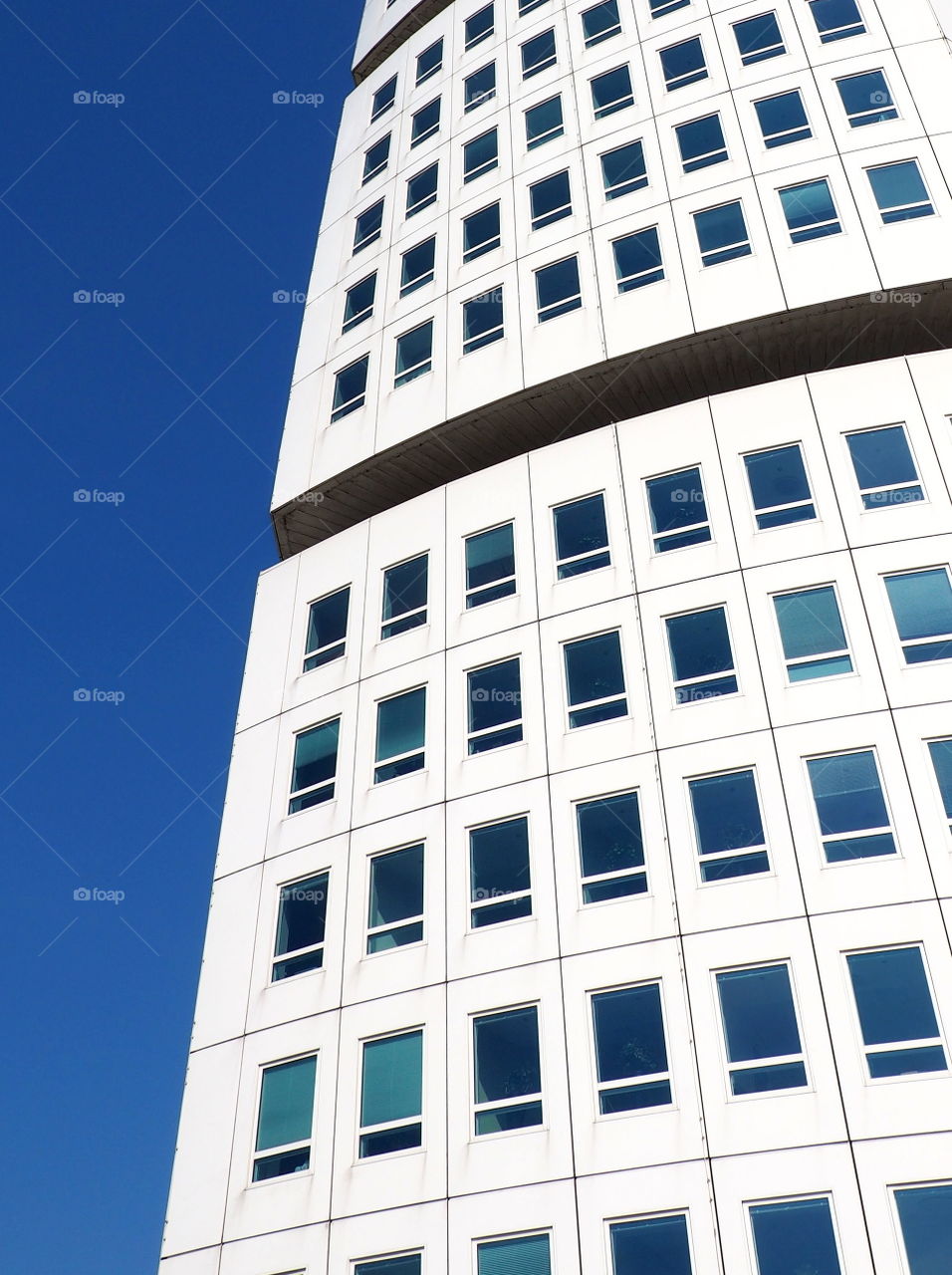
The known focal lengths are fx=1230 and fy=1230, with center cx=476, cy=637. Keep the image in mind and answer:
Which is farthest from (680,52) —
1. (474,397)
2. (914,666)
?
(914,666)

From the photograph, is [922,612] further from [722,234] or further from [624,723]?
[722,234]

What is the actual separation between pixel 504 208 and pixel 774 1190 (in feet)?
68.1

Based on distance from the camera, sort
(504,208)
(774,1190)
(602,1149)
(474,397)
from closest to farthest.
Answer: (774,1190) → (602,1149) → (474,397) → (504,208)

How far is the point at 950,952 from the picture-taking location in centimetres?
1457

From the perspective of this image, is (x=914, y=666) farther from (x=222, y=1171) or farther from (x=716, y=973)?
(x=222, y=1171)

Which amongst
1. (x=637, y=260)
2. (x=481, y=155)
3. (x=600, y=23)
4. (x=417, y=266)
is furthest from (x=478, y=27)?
(x=637, y=260)

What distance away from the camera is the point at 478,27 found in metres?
33.4

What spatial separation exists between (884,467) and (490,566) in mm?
6627

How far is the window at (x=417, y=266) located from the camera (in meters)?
27.6

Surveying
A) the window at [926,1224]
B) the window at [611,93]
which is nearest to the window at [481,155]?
the window at [611,93]

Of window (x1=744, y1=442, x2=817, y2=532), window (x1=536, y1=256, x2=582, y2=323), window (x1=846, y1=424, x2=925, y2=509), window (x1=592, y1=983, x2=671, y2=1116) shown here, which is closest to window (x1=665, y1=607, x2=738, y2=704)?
window (x1=744, y1=442, x2=817, y2=532)

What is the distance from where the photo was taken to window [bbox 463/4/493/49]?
1294 inches

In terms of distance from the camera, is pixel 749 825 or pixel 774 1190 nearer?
pixel 774 1190

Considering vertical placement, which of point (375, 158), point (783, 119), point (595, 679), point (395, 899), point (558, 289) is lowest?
point (395, 899)
